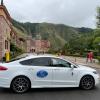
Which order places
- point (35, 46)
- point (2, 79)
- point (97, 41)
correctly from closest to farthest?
1. point (2, 79)
2. point (97, 41)
3. point (35, 46)

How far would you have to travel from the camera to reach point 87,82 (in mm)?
12352

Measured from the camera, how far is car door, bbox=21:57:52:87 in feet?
37.9

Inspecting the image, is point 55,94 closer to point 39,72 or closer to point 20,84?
point 39,72

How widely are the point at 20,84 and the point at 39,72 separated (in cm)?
86

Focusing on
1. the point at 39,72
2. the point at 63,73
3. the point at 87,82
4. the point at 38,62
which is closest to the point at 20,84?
the point at 39,72

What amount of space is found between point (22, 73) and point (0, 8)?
1324 inches

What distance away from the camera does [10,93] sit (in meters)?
11.2

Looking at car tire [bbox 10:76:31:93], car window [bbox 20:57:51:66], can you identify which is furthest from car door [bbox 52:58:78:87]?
car tire [bbox 10:76:31:93]

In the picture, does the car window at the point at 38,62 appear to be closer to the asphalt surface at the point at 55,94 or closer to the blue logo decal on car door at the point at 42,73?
the blue logo decal on car door at the point at 42,73

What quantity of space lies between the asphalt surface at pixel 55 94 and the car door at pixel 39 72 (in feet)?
1.20

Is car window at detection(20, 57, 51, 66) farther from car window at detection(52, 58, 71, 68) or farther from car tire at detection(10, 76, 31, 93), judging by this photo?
car tire at detection(10, 76, 31, 93)

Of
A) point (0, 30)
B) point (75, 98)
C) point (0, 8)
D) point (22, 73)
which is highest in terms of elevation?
point (0, 8)

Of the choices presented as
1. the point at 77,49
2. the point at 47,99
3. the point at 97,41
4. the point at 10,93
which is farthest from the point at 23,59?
the point at 77,49

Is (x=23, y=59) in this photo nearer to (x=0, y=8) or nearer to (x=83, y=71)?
(x=83, y=71)
